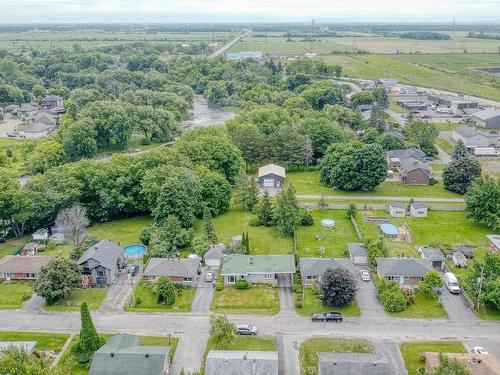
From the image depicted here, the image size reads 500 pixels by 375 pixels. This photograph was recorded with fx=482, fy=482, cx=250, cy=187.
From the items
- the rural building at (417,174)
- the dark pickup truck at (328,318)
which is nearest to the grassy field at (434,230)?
the rural building at (417,174)

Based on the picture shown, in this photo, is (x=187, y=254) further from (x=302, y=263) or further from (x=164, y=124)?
(x=164, y=124)

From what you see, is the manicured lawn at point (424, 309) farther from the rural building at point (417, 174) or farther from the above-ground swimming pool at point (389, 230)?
the rural building at point (417, 174)

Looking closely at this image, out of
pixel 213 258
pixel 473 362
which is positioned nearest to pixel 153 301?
pixel 213 258

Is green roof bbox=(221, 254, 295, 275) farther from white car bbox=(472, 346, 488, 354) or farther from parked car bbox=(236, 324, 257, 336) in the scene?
white car bbox=(472, 346, 488, 354)

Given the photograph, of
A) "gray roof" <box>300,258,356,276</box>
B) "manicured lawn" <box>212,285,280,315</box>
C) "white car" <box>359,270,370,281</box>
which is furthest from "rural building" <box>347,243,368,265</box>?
"manicured lawn" <box>212,285,280,315</box>

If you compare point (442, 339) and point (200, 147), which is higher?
point (200, 147)

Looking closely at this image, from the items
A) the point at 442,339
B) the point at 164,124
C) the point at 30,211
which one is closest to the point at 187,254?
the point at 30,211
